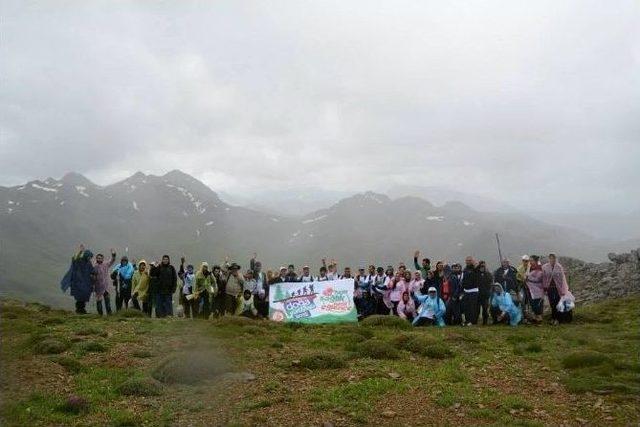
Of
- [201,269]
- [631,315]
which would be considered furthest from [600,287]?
[201,269]

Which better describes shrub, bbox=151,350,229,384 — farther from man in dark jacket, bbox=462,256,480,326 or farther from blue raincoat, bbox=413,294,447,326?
man in dark jacket, bbox=462,256,480,326

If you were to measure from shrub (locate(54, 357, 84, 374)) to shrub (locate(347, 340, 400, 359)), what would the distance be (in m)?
8.25

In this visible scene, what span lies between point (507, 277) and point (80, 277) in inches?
851

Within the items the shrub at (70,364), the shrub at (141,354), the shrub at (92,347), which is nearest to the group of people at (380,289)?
the shrub at (92,347)

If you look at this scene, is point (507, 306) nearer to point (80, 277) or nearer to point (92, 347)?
point (92, 347)

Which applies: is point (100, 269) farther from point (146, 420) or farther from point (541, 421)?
point (541, 421)

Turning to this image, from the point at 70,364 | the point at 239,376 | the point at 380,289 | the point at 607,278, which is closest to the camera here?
the point at 239,376

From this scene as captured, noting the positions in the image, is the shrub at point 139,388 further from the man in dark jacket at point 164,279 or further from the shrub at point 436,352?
the man in dark jacket at point 164,279

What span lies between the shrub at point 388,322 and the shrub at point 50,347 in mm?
12486

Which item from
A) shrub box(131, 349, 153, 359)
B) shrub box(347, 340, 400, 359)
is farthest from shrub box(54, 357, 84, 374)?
shrub box(347, 340, 400, 359)

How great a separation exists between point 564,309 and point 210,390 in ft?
60.6

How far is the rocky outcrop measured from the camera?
39750 mm

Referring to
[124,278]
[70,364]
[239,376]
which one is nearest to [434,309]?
[239,376]

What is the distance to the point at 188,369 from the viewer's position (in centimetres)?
1426
